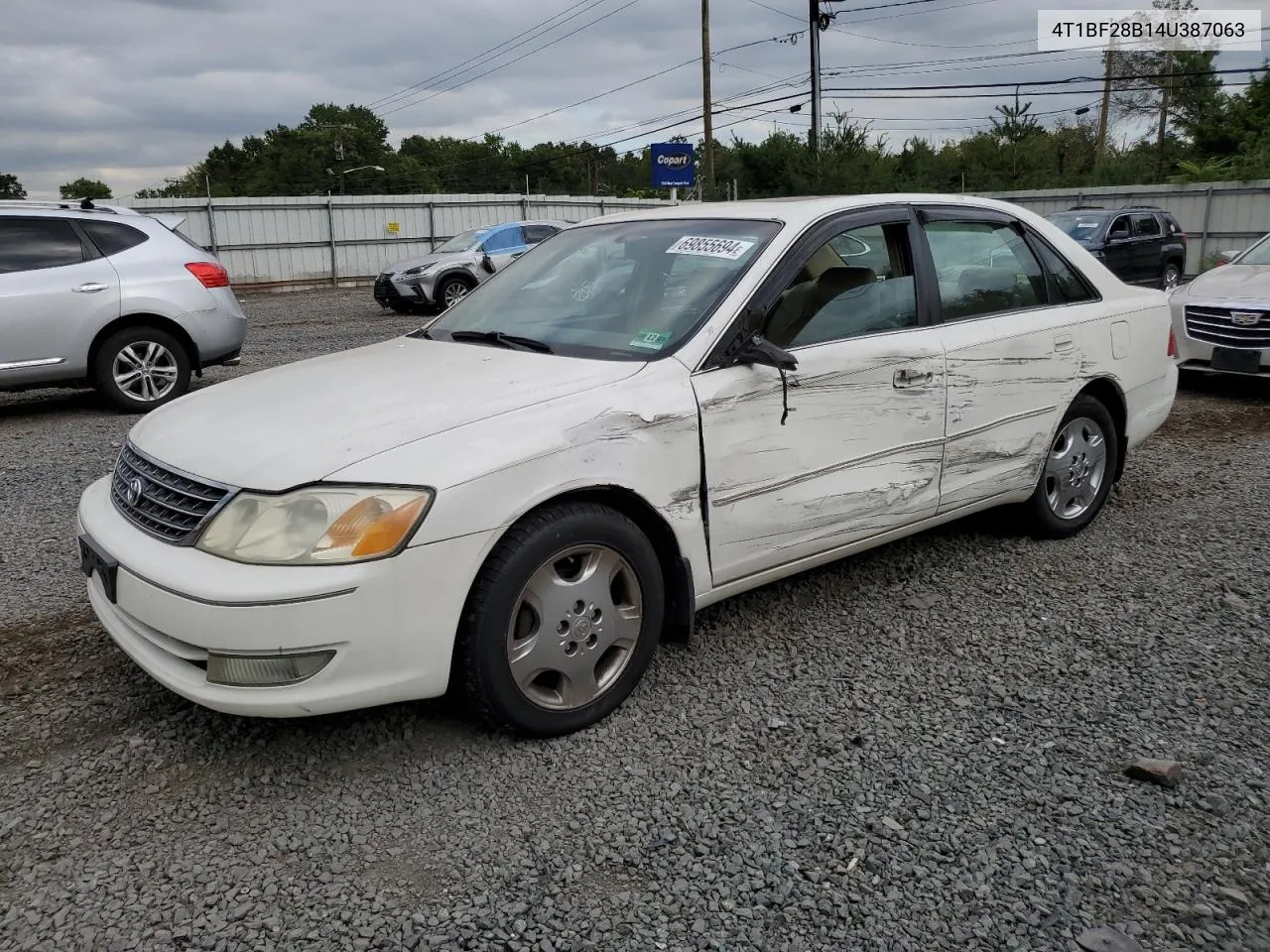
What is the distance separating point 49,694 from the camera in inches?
134

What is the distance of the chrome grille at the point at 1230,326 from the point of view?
8.18m

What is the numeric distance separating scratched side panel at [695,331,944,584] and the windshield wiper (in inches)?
25.7

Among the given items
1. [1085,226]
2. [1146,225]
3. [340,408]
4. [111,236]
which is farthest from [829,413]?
[1146,225]

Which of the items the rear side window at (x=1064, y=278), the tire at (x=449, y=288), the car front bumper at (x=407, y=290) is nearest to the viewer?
the rear side window at (x=1064, y=278)

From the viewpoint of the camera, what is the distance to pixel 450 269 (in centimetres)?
1775

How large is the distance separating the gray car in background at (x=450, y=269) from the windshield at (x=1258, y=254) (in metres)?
10.6

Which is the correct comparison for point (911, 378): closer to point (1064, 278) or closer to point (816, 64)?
point (1064, 278)

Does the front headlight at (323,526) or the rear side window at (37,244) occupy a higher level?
the rear side window at (37,244)

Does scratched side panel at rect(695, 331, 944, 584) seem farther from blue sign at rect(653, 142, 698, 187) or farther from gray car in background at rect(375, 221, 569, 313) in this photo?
blue sign at rect(653, 142, 698, 187)

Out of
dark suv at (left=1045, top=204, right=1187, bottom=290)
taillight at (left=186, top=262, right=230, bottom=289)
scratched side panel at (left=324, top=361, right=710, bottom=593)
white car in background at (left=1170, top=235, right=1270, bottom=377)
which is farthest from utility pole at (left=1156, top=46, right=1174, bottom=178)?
scratched side panel at (left=324, top=361, right=710, bottom=593)

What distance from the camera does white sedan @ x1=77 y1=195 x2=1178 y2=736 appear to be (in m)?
Answer: 2.70

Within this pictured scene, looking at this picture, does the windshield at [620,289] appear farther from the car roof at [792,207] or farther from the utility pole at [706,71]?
the utility pole at [706,71]

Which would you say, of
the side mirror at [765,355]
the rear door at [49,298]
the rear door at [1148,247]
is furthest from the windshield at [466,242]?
the side mirror at [765,355]

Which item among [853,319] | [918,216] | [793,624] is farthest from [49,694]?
[918,216]
